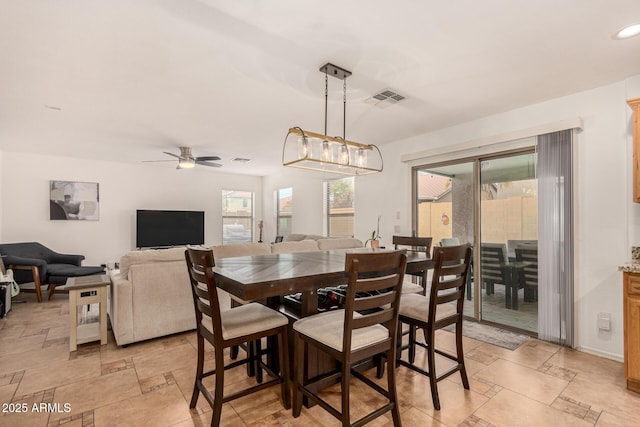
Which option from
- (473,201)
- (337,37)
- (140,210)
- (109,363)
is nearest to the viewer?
(337,37)

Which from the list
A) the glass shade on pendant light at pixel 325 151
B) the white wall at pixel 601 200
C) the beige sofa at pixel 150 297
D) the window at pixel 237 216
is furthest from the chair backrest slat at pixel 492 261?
the window at pixel 237 216

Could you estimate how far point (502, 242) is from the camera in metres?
3.70

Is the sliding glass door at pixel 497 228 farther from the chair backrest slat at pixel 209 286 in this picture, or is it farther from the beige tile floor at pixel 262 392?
the chair backrest slat at pixel 209 286

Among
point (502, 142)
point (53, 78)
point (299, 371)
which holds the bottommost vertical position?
point (299, 371)

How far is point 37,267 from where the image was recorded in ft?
15.1

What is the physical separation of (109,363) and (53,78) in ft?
8.29

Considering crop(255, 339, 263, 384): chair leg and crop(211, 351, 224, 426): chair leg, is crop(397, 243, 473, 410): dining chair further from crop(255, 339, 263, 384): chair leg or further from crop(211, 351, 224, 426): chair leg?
crop(211, 351, 224, 426): chair leg

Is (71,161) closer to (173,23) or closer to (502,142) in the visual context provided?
(173,23)

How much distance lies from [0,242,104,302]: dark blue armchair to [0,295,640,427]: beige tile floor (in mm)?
1871

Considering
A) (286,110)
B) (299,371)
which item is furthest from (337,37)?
(299,371)

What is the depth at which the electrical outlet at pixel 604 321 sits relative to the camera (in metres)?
2.80

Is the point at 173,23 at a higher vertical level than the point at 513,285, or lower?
higher

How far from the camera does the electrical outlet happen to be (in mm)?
2805

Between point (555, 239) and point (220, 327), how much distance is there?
3264 millimetres
